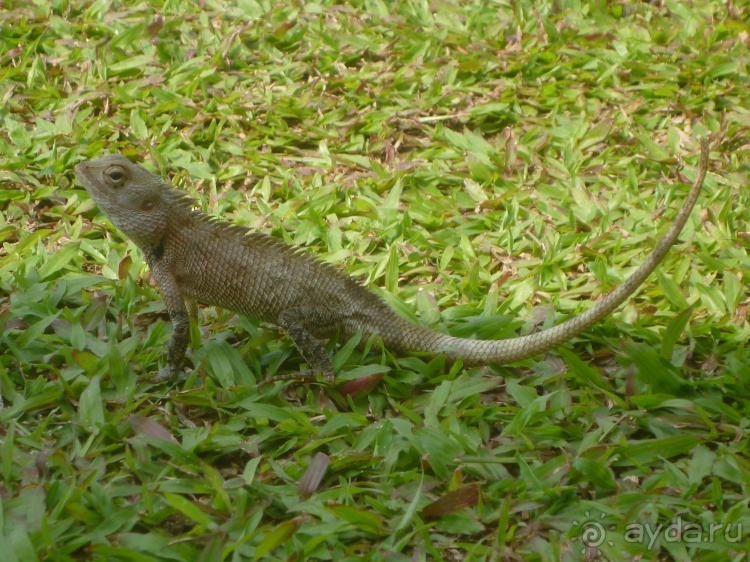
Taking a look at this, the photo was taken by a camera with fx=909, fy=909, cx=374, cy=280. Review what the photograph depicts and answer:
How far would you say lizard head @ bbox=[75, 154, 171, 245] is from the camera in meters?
4.27

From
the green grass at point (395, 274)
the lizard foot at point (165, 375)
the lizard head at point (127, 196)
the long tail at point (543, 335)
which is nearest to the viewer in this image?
the green grass at point (395, 274)

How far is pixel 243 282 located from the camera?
429 cm

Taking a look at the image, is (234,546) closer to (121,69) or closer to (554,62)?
(121,69)

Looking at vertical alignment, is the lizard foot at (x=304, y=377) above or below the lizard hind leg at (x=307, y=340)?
below

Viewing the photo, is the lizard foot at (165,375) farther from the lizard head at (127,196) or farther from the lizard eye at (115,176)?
the lizard eye at (115,176)

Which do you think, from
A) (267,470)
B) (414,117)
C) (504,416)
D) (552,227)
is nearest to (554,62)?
(414,117)

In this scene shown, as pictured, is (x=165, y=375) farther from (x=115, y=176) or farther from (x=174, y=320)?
(x=115, y=176)

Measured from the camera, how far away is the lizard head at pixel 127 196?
4.27 m

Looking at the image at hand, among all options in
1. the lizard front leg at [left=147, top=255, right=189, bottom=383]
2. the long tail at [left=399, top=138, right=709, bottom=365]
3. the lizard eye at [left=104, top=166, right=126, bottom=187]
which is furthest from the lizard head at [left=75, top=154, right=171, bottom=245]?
the long tail at [left=399, top=138, right=709, bottom=365]

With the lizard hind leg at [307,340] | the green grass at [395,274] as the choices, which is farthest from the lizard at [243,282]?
the green grass at [395,274]

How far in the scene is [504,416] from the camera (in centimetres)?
413

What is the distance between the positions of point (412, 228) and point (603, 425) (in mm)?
1882

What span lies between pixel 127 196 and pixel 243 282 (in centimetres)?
68

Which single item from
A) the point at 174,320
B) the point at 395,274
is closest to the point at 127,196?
the point at 174,320
